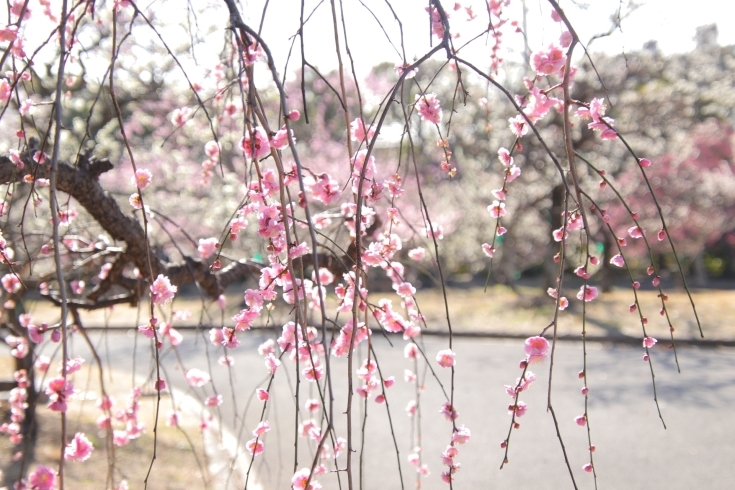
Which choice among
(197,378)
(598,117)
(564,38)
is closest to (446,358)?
(598,117)

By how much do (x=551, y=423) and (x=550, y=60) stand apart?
12.2ft

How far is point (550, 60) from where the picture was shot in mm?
1300

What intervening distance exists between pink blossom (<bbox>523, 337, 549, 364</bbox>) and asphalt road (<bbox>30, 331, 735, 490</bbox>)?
1286mm

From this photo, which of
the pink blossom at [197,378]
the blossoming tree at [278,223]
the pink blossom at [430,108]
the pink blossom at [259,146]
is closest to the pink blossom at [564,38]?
the blossoming tree at [278,223]

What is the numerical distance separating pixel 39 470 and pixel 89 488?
7.24ft

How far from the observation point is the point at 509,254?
41.3ft

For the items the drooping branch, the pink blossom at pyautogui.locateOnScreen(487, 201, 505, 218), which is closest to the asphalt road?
the drooping branch

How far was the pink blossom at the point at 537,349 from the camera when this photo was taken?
3.88ft

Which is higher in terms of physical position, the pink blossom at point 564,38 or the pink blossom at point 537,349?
the pink blossom at point 564,38

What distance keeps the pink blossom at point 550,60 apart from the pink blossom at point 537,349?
58 cm

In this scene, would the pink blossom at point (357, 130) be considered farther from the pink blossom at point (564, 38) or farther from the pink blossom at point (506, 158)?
the pink blossom at point (564, 38)

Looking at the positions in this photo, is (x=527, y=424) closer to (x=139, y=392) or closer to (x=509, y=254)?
(x=139, y=392)

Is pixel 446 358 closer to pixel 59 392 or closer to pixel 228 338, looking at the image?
pixel 228 338

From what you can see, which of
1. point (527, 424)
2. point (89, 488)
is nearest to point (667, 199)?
point (527, 424)
